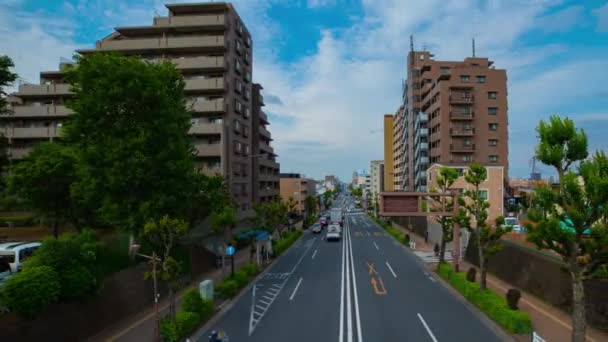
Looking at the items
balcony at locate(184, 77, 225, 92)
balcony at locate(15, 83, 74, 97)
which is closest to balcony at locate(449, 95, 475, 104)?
balcony at locate(184, 77, 225, 92)

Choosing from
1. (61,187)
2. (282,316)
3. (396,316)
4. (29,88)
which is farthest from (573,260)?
(29,88)

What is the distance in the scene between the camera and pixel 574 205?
39.0 feet

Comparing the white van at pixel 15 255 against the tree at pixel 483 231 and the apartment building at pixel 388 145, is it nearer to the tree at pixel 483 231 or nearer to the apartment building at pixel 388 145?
the tree at pixel 483 231

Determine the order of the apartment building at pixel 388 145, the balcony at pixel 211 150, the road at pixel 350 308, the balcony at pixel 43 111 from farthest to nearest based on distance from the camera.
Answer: the apartment building at pixel 388 145, the balcony at pixel 43 111, the balcony at pixel 211 150, the road at pixel 350 308

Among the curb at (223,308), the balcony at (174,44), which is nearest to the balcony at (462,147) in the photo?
the balcony at (174,44)

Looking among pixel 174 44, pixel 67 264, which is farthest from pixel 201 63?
Result: pixel 67 264

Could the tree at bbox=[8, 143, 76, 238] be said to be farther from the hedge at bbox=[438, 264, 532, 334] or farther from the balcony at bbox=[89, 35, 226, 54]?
the hedge at bbox=[438, 264, 532, 334]

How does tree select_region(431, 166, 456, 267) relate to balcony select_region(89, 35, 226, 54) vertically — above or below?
below

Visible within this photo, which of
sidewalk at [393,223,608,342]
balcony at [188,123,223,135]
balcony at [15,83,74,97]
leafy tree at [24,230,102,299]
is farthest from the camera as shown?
balcony at [15,83,74,97]

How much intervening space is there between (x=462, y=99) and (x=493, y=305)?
51254 mm

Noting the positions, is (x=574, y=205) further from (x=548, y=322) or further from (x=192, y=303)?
(x=192, y=303)

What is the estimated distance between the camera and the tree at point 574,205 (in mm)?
11281

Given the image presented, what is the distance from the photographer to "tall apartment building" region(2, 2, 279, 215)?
38.4m

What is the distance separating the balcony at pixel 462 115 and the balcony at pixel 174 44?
1613 inches
